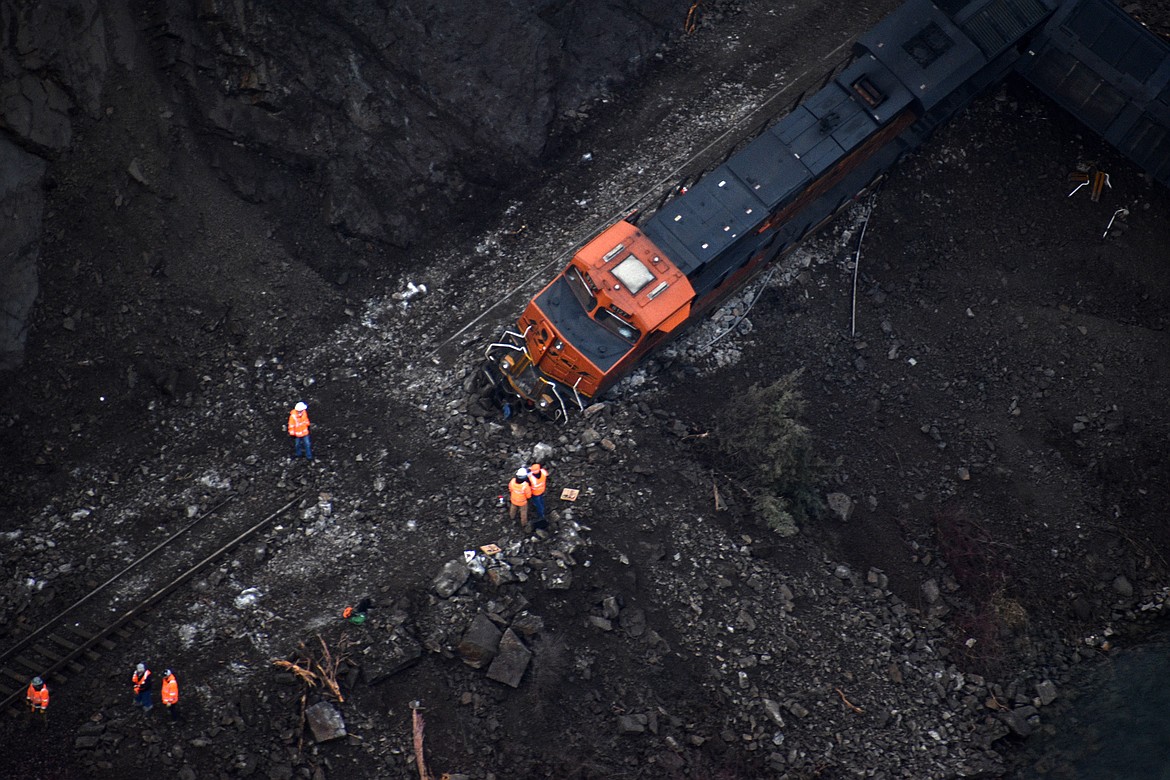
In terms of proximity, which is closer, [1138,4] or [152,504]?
[152,504]

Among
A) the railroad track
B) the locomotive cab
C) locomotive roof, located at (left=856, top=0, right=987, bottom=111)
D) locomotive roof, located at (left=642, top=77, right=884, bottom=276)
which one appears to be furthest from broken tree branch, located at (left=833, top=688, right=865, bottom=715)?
locomotive roof, located at (left=856, top=0, right=987, bottom=111)

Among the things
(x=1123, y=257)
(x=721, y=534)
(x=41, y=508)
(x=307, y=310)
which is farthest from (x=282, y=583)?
(x=1123, y=257)

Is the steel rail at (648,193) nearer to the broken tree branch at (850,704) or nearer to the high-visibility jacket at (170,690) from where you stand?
the high-visibility jacket at (170,690)

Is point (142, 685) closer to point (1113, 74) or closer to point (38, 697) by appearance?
point (38, 697)

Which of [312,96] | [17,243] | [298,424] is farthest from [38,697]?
[312,96]

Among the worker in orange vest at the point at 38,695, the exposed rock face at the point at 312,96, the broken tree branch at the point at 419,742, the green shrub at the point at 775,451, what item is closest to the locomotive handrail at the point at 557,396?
the green shrub at the point at 775,451

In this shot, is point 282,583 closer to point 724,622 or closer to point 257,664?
point 257,664

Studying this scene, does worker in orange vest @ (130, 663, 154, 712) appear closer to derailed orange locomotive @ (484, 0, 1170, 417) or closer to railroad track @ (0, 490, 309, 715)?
railroad track @ (0, 490, 309, 715)
